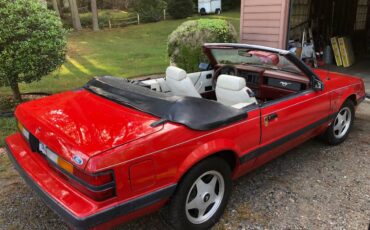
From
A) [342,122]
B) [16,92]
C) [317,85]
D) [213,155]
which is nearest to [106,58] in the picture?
[16,92]

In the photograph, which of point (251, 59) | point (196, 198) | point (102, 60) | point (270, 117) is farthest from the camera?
point (102, 60)

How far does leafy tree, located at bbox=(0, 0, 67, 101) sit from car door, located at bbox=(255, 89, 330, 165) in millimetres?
4107

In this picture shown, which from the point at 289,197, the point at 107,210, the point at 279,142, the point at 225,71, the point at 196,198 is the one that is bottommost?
the point at 289,197

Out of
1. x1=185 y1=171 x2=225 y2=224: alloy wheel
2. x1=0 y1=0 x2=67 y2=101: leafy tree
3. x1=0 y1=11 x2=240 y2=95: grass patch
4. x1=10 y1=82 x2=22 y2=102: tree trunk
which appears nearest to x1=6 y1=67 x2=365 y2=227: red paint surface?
x1=185 y1=171 x2=225 y2=224: alloy wheel

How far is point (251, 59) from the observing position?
4.41 metres

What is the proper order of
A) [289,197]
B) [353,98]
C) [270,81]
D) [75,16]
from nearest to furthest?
[289,197] < [270,81] < [353,98] < [75,16]

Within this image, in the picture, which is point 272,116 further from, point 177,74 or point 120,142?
point 120,142

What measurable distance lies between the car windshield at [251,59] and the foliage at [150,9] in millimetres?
23220

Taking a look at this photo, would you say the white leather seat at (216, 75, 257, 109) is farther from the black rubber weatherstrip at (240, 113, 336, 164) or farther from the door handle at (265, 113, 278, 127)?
the black rubber weatherstrip at (240, 113, 336, 164)

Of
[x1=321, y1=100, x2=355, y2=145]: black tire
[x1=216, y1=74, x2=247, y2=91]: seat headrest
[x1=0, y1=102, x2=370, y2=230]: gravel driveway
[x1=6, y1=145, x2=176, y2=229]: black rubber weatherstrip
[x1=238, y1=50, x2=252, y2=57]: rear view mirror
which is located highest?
[x1=238, y1=50, x2=252, y2=57]: rear view mirror

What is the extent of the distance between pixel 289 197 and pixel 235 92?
1.20 meters

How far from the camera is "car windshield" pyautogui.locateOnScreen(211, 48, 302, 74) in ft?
13.0

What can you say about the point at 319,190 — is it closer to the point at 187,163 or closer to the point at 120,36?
the point at 187,163

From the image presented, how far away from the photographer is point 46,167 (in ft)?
8.84
